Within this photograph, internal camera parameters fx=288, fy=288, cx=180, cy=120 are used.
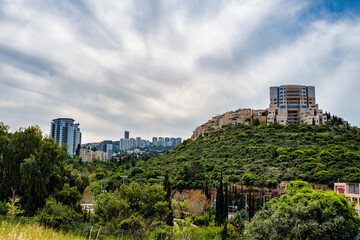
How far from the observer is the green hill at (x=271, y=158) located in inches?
1764

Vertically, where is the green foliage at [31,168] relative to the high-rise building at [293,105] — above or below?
below

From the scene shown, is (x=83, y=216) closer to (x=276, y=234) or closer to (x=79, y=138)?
(x=276, y=234)

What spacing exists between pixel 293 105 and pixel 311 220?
3313 inches

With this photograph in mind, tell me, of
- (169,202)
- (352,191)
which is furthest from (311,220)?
(352,191)

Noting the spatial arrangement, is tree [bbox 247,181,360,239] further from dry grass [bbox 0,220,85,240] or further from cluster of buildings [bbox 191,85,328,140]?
cluster of buildings [bbox 191,85,328,140]

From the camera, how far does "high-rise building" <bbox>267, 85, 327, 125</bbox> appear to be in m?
87.0

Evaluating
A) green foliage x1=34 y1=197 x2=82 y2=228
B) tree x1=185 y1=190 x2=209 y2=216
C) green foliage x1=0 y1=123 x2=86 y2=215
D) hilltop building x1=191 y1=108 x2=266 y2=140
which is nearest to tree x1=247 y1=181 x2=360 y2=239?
green foliage x1=34 y1=197 x2=82 y2=228

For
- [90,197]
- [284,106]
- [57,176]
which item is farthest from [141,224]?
[284,106]

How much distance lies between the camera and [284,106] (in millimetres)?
91938

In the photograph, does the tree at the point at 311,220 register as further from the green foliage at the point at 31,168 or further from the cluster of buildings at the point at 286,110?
the cluster of buildings at the point at 286,110

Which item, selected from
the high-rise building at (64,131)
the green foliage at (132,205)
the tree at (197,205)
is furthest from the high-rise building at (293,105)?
the high-rise building at (64,131)

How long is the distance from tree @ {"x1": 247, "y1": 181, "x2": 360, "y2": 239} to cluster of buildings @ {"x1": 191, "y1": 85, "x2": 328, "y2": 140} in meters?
74.5

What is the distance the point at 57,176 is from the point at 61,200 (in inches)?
85.2

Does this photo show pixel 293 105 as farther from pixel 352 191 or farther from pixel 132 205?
pixel 132 205
